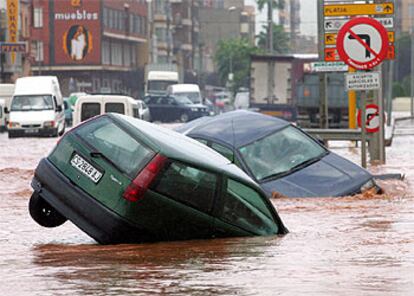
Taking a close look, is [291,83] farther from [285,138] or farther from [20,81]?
[285,138]

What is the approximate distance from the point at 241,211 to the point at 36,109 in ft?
129

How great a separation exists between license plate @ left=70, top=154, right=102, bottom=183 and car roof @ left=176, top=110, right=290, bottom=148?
20.4ft

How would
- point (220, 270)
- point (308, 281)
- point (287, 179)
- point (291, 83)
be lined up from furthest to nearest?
point (291, 83)
point (287, 179)
point (220, 270)
point (308, 281)

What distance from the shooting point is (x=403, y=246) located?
39.1ft

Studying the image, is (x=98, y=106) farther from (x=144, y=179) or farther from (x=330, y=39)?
(x=144, y=179)

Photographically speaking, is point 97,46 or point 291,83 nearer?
point 291,83

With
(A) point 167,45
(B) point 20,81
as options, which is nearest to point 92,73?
(A) point 167,45

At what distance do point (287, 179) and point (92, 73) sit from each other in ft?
330

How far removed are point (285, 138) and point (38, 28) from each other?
3904 inches

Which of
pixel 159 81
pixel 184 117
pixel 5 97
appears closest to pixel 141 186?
pixel 5 97

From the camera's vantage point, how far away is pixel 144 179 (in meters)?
11.4

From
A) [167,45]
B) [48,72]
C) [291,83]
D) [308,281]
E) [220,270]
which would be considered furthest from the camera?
[167,45]

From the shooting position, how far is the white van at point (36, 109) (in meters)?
50.1

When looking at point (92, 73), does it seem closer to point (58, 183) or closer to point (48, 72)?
point (48, 72)
